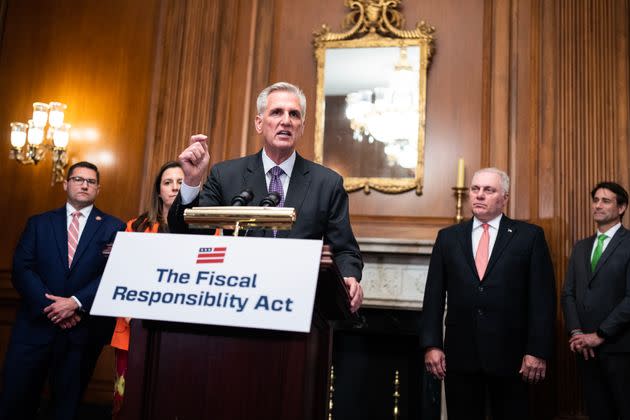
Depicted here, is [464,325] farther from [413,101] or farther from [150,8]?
[150,8]

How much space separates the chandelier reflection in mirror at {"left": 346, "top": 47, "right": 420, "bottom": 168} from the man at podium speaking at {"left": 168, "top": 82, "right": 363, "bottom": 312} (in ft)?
8.59

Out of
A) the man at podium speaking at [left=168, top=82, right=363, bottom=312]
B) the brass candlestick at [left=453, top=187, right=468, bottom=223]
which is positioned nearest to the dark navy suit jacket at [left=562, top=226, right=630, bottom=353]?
the brass candlestick at [left=453, top=187, right=468, bottom=223]

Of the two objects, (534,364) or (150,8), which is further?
(150,8)

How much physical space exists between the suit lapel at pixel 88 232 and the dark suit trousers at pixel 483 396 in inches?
81.1

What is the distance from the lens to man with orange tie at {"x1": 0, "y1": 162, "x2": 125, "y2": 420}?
353cm

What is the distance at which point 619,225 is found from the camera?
4.12 metres

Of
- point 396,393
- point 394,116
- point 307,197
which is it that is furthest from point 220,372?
point 394,116

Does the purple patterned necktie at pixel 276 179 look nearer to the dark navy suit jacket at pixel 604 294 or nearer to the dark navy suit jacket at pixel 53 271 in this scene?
the dark navy suit jacket at pixel 53 271

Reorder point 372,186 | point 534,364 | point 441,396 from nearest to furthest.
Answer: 1. point 534,364
2. point 441,396
3. point 372,186

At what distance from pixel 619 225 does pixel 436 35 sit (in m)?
1.90

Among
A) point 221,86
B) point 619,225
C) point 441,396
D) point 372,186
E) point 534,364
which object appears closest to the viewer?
point 534,364

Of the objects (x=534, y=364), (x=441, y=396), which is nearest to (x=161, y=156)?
(x=441, y=396)

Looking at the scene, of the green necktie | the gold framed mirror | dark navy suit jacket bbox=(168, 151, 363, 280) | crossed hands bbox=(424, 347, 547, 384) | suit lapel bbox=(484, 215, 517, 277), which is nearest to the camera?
dark navy suit jacket bbox=(168, 151, 363, 280)

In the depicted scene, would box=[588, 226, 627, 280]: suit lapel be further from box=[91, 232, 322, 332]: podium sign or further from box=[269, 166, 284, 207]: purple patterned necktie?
box=[91, 232, 322, 332]: podium sign
